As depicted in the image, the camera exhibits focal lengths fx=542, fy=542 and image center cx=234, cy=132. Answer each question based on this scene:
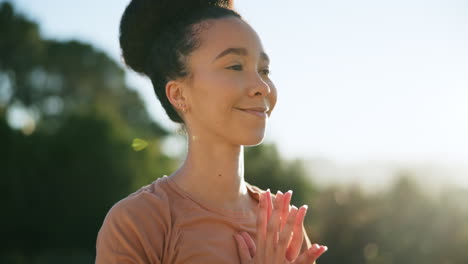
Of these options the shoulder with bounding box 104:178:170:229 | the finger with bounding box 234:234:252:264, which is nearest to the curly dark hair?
the shoulder with bounding box 104:178:170:229

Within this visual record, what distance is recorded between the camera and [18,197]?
52.9 ft

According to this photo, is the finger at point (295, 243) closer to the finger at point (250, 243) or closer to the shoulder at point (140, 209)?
the finger at point (250, 243)

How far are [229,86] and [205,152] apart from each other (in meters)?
0.39

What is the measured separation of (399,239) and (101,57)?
24.2 metres

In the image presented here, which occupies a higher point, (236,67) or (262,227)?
(236,67)

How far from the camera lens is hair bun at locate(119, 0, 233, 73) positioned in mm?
2850

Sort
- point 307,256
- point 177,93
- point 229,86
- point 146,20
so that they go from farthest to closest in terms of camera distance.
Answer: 1. point 146,20
2. point 177,93
3. point 229,86
4. point 307,256

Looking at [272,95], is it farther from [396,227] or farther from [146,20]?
[396,227]

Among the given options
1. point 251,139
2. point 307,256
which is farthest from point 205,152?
point 307,256

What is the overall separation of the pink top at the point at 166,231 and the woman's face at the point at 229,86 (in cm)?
37

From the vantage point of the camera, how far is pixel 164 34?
112 inches

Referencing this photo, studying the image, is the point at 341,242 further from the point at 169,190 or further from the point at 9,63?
the point at 9,63

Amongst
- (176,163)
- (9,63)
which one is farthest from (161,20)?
(9,63)

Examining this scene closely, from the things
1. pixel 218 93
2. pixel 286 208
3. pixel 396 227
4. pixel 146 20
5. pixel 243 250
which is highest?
pixel 146 20
